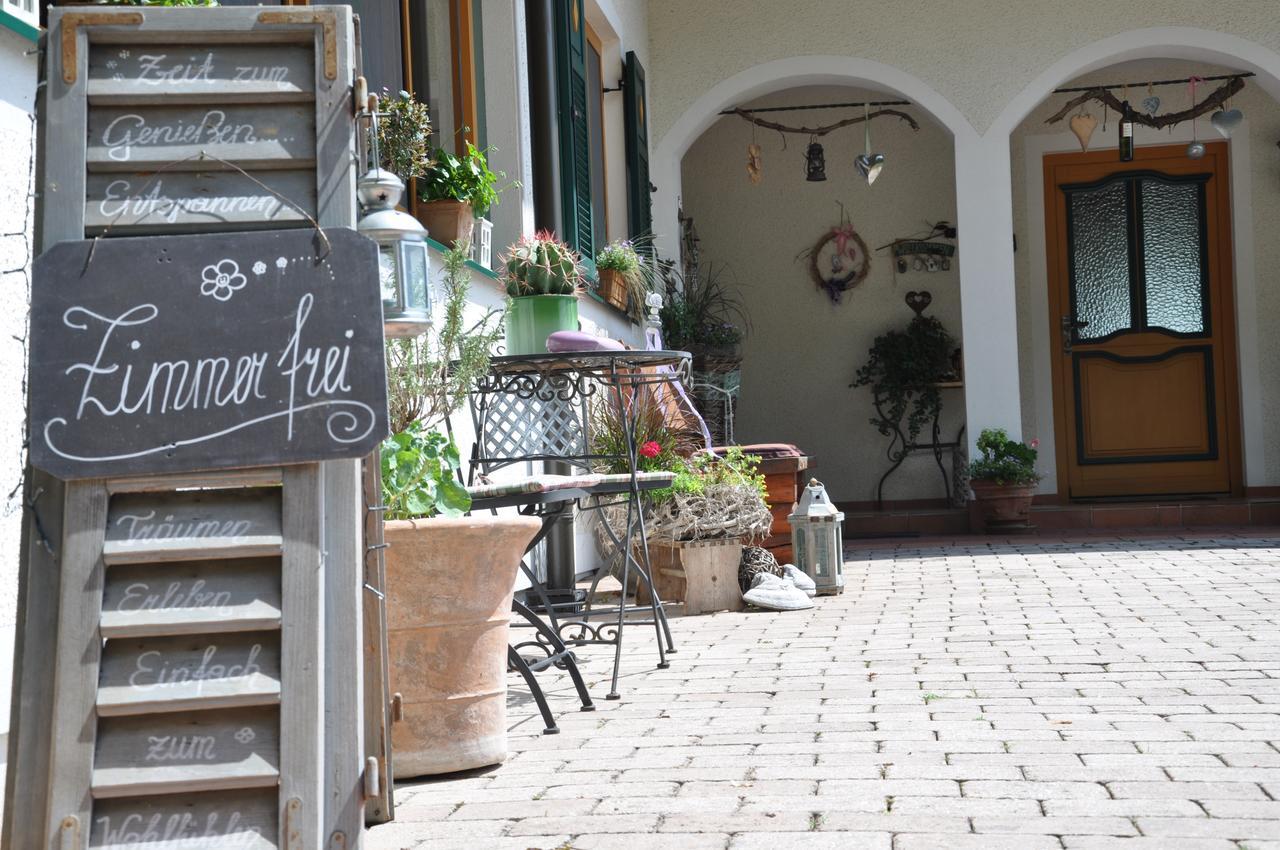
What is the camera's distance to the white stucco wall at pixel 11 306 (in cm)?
219

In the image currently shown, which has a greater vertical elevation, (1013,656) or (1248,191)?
(1248,191)

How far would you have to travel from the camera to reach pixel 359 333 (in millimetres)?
1832

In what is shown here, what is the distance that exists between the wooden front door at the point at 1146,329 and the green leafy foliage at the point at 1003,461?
1.40m

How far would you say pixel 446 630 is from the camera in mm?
2510

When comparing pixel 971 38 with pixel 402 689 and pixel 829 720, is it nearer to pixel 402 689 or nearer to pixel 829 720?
pixel 829 720

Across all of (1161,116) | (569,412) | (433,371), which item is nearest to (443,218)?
(569,412)

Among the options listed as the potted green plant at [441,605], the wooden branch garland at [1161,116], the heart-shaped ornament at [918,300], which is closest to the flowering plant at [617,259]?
the heart-shaped ornament at [918,300]

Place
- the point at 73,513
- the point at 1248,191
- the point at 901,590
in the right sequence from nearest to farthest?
the point at 73,513, the point at 901,590, the point at 1248,191

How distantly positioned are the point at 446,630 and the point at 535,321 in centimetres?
177

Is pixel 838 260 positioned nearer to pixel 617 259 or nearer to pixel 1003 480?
pixel 1003 480

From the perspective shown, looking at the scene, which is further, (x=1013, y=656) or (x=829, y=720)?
(x=1013, y=656)

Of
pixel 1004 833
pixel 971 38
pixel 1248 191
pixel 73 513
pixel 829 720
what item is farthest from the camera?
pixel 1248 191

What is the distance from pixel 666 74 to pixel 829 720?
21.1 ft

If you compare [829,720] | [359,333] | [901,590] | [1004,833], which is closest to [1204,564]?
[901,590]
